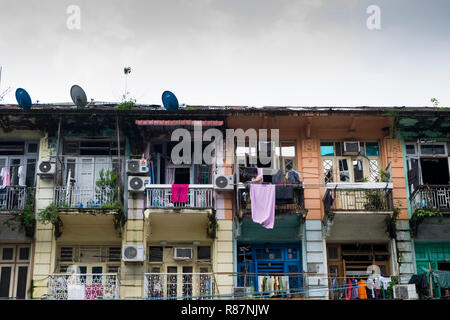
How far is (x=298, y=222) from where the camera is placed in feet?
63.6

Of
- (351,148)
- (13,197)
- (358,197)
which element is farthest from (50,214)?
(351,148)

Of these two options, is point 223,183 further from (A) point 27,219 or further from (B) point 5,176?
(B) point 5,176

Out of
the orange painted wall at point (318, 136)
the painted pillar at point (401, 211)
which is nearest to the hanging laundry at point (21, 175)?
the orange painted wall at point (318, 136)

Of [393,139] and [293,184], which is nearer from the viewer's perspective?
[293,184]

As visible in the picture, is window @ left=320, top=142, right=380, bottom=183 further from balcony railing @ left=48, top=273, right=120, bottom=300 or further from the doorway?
balcony railing @ left=48, top=273, right=120, bottom=300

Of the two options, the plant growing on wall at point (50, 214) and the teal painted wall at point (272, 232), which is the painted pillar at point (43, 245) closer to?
the plant growing on wall at point (50, 214)

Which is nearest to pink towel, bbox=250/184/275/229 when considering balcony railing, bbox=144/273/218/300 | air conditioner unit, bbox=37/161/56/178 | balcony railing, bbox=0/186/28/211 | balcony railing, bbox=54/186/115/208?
balcony railing, bbox=144/273/218/300

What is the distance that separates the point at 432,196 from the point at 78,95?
33.8 feet
